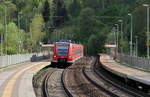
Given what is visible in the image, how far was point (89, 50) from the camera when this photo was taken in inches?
4525

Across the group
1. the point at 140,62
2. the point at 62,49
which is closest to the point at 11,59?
the point at 62,49

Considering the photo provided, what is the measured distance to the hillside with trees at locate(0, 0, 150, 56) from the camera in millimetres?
83875

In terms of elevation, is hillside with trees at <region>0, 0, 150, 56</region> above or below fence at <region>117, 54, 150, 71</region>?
above

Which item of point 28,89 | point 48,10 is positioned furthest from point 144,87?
point 48,10

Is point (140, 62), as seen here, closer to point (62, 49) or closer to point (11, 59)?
point (62, 49)

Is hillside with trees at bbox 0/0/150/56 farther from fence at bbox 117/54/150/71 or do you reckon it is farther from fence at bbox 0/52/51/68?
fence at bbox 117/54/150/71

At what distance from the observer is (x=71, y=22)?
471 feet

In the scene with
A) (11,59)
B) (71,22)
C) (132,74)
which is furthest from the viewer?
(71,22)

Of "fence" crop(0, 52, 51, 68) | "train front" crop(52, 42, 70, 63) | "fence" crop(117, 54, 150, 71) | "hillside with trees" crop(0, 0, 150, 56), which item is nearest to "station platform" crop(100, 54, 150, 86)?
"fence" crop(117, 54, 150, 71)

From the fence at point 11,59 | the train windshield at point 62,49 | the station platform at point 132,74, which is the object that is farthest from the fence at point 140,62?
the fence at point 11,59

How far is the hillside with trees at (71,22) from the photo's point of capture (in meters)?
83.9

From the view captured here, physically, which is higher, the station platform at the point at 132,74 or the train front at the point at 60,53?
the train front at the point at 60,53

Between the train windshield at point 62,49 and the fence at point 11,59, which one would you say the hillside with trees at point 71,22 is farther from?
the train windshield at point 62,49

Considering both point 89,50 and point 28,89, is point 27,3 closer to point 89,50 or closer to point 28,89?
point 89,50
